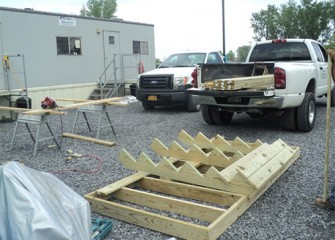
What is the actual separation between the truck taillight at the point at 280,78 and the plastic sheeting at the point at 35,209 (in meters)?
4.91

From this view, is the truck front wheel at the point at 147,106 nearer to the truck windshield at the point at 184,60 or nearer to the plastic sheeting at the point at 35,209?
the truck windshield at the point at 184,60

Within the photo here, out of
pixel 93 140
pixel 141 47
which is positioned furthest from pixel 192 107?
pixel 141 47

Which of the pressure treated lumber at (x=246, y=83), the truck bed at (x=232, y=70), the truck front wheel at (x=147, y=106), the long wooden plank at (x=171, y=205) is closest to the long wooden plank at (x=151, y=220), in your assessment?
the long wooden plank at (x=171, y=205)

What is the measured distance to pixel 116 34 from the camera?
15805 mm

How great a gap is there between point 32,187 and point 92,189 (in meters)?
2.22

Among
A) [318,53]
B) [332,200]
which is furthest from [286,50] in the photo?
[332,200]

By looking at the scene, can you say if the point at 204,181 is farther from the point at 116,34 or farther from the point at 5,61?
the point at 116,34

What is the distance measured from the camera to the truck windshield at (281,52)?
8867 mm

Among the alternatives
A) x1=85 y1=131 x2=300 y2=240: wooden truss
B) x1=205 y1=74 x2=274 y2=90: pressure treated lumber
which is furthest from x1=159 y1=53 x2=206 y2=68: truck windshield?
x1=85 y1=131 x2=300 y2=240: wooden truss

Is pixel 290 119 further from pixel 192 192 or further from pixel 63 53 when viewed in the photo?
pixel 63 53

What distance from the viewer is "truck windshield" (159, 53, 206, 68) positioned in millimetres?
12008

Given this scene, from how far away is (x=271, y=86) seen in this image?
6934 mm

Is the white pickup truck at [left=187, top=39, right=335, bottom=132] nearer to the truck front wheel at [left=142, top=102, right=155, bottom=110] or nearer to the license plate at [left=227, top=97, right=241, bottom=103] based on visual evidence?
the license plate at [left=227, top=97, right=241, bottom=103]

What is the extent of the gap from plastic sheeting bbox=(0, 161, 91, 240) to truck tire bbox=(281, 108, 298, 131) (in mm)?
5688
